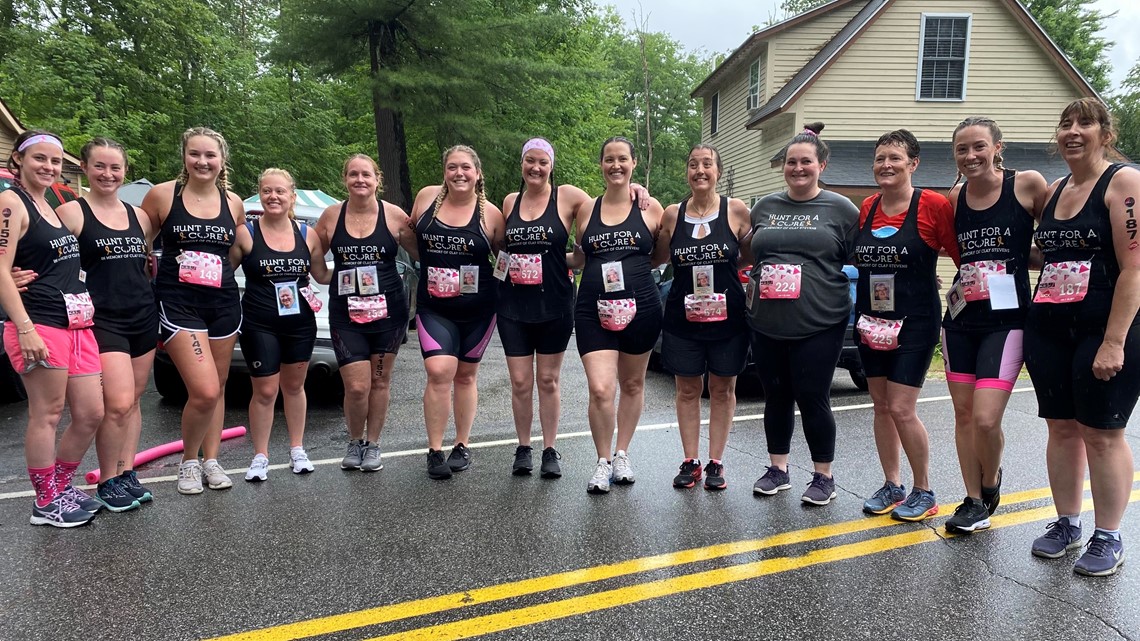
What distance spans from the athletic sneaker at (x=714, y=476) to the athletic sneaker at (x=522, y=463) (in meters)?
1.11

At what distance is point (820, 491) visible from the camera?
402 cm

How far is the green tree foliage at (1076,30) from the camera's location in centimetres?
2536

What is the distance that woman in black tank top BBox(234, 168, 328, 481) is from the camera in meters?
4.35

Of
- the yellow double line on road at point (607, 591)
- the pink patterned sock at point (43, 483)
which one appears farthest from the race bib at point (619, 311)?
the pink patterned sock at point (43, 483)

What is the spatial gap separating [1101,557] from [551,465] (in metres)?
2.80

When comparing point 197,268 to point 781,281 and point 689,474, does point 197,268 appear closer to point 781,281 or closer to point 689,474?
point 689,474

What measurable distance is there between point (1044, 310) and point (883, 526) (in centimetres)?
132

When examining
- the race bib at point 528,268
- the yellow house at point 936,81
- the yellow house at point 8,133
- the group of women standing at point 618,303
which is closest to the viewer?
the group of women standing at point 618,303

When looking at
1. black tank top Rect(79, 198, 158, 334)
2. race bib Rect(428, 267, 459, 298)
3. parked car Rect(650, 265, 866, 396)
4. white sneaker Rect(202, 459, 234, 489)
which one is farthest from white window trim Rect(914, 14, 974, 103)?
black tank top Rect(79, 198, 158, 334)

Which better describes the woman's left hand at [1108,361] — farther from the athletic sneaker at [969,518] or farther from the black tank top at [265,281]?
the black tank top at [265,281]

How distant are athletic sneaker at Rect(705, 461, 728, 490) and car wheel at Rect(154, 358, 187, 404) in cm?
504

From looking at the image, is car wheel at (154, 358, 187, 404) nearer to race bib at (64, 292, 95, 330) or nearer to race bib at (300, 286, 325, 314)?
race bib at (300, 286, 325, 314)

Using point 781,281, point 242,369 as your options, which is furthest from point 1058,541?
point 242,369

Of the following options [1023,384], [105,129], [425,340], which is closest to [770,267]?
[425,340]
